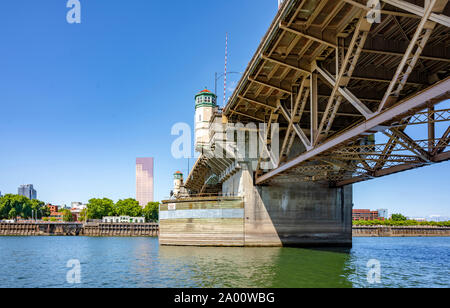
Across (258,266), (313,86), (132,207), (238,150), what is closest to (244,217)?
(238,150)

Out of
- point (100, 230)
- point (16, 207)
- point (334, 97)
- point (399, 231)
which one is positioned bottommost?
point (399, 231)

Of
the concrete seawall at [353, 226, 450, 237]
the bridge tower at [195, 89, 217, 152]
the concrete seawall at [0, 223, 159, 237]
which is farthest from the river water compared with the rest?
the concrete seawall at [353, 226, 450, 237]

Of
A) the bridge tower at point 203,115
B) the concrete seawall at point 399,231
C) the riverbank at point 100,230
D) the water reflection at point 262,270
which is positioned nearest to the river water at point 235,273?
the water reflection at point 262,270

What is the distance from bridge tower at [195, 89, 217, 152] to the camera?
4941 centimetres

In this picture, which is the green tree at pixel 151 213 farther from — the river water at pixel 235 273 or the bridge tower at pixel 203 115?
the river water at pixel 235 273

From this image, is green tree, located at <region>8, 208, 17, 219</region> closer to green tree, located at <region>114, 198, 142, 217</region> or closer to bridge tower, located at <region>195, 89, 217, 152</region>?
green tree, located at <region>114, 198, 142, 217</region>

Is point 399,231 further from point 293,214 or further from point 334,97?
point 334,97

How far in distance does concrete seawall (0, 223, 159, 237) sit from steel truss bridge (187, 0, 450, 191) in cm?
9117

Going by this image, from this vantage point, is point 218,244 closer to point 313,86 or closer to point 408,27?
point 313,86

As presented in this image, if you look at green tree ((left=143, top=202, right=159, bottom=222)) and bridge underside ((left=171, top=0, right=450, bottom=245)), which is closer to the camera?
bridge underside ((left=171, top=0, right=450, bottom=245))

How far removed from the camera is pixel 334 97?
859 inches

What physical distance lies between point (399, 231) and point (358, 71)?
124814 mm
